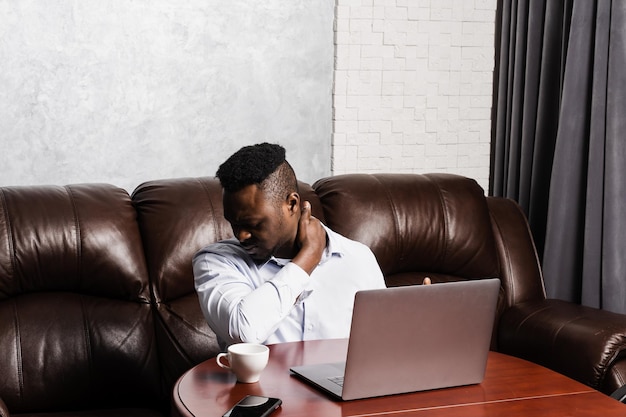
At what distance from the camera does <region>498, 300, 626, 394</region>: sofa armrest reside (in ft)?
8.52

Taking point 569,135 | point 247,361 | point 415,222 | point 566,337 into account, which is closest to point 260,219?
point 247,361

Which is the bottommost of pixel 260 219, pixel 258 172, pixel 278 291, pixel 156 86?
pixel 278 291

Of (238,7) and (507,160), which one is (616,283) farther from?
(238,7)

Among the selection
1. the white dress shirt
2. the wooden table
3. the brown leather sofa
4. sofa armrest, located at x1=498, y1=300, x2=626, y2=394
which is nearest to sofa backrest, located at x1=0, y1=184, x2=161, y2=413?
the brown leather sofa

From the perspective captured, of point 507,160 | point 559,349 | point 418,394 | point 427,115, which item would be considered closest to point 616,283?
point 559,349

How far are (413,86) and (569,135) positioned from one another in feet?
3.50

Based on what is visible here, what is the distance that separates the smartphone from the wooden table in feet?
0.08

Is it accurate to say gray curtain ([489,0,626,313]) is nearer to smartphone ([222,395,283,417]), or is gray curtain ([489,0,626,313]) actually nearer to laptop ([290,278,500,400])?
laptop ([290,278,500,400])

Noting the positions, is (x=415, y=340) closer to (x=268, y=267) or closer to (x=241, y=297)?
(x=241, y=297)

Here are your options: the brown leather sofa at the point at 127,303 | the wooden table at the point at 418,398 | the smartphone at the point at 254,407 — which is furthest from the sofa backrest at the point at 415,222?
the smartphone at the point at 254,407

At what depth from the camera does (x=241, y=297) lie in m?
2.07

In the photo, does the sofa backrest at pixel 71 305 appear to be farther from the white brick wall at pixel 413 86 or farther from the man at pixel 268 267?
the white brick wall at pixel 413 86

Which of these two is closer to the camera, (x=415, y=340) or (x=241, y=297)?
(x=415, y=340)

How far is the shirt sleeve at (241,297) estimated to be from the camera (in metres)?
2.01
